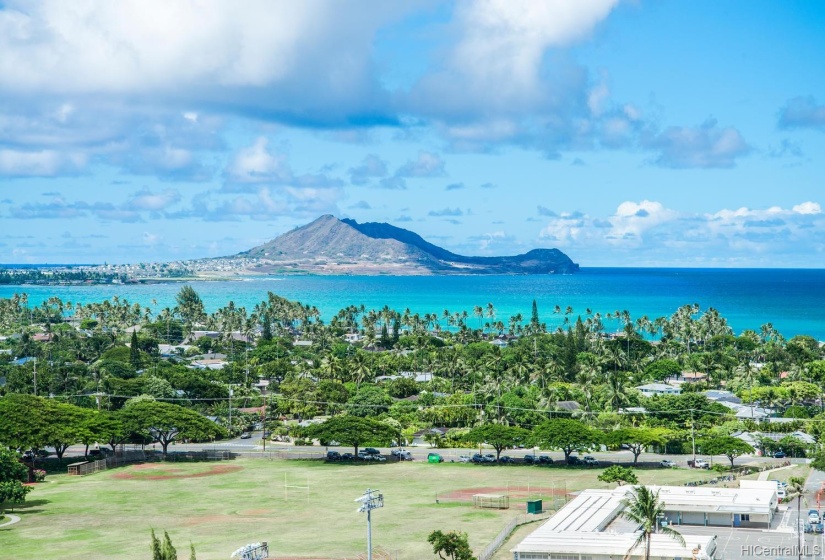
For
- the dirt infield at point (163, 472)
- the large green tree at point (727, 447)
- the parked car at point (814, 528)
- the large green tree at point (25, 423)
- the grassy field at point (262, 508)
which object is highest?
the large green tree at point (25, 423)

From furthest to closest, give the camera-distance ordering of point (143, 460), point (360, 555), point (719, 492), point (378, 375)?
point (378, 375) < point (143, 460) < point (719, 492) < point (360, 555)

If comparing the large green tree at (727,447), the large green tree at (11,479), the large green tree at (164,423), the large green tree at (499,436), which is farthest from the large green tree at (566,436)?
the large green tree at (11,479)

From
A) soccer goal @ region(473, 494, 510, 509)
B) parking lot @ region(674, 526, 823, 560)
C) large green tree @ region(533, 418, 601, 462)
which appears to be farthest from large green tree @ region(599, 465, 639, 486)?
parking lot @ region(674, 526, 823, 560)

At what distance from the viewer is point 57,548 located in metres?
70.4

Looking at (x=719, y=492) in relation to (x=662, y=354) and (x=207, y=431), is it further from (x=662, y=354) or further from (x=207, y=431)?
(x=662, y=354)

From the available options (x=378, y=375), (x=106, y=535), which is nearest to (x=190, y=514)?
(x=106, y=535)

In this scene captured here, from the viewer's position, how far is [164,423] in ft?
358

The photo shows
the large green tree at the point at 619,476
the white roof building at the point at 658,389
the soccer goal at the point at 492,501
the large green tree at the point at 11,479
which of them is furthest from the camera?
the white roof building at the point at 658,389

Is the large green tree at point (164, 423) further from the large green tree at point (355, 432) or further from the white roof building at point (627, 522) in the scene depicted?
the white roof building at point (627, 522)

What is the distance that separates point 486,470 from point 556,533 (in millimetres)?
34028

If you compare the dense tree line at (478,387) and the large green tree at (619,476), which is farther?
the dense tree line at (478,387)

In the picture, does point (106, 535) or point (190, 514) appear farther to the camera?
point (190, 514)

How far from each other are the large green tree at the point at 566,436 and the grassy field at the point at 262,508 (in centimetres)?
289

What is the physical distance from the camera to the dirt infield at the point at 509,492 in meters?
87.1
